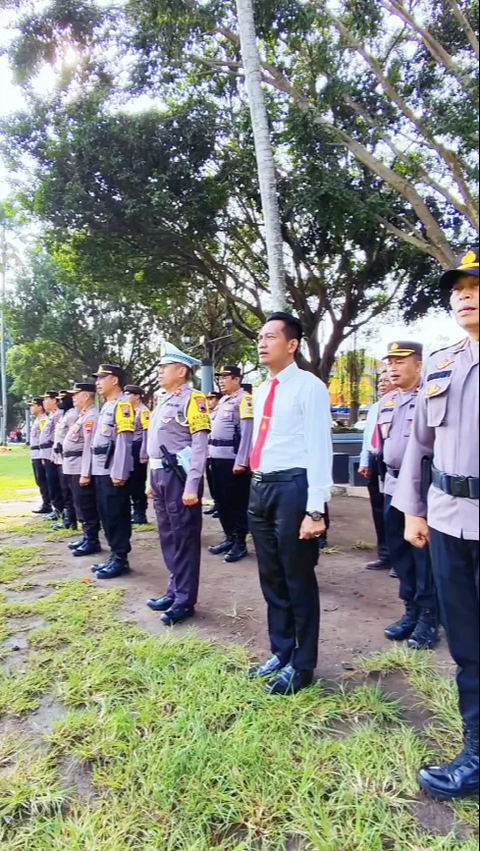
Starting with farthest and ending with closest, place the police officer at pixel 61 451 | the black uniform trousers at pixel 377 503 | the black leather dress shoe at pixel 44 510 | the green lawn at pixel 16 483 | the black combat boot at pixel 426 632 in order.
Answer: the green lawn at pixel 16 483, the black leather dress shoe at pixel 44 510, the police officer at pixel 61 451, the black uniform trousers at pixel 377 503, the black combat boot at pixel 426 632

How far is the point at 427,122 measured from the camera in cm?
755

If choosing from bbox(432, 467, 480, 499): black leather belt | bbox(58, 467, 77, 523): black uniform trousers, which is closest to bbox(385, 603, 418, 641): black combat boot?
bbox(432, 467, 480, 499): black leather belt

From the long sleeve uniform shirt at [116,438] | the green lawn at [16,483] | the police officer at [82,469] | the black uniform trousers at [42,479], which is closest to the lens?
the long sleeve uniform shirt at [116,438]

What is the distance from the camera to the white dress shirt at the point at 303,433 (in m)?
2.68

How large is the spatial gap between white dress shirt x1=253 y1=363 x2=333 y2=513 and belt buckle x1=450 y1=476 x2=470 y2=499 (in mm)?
730

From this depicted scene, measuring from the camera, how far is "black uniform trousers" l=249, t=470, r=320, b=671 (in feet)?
8.95

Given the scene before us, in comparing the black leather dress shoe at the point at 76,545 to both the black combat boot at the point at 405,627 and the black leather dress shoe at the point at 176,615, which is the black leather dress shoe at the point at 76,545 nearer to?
the black leather dress shoe at the point at 176,615

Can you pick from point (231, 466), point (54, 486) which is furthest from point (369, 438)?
point (54, 486)

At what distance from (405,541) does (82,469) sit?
127 inches

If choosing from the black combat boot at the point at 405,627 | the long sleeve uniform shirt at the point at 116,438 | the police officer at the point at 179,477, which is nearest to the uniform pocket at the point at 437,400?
the black combat boot at the point at 405,627

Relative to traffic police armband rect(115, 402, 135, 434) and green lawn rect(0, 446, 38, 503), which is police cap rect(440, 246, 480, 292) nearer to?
traffic police armband rect(115, 402, 135, 434)

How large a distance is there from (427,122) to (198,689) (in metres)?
7.60

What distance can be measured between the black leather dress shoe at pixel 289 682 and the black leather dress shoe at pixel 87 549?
3.47 m

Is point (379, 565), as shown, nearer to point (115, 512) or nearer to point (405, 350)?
point (405, 350)
